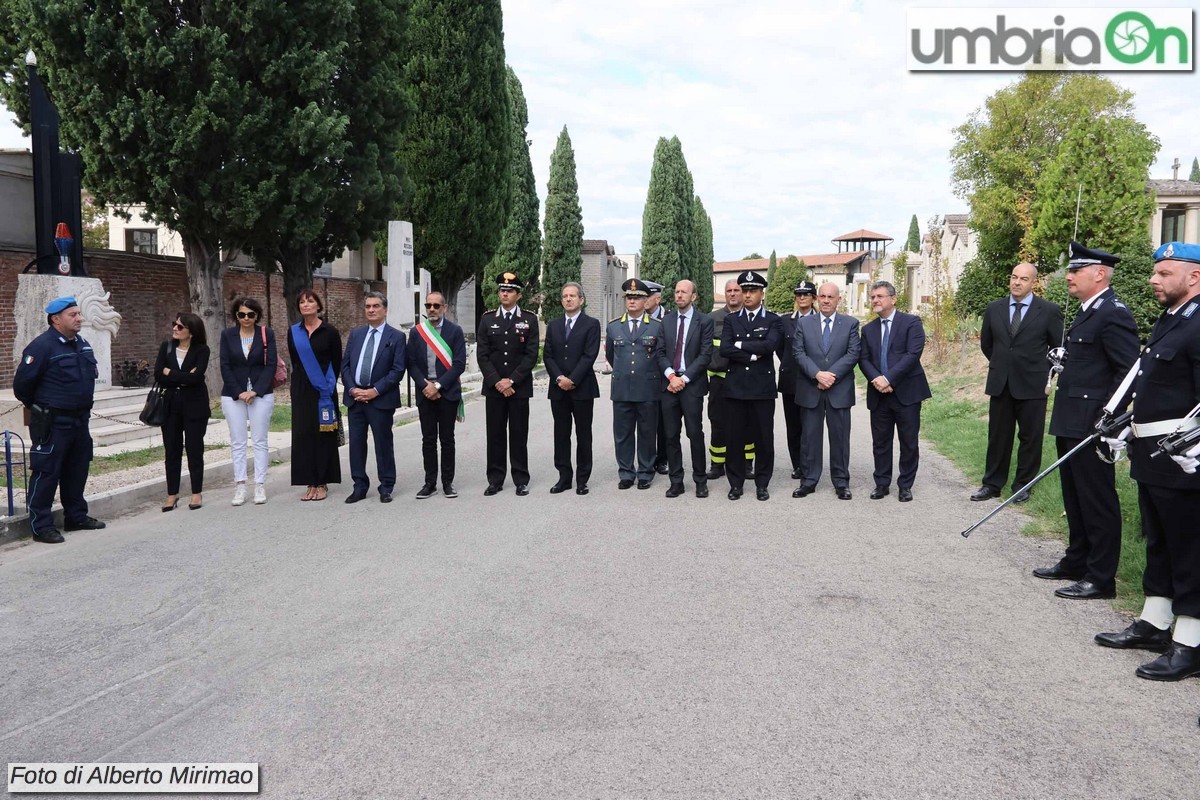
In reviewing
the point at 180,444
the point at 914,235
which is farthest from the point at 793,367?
the point at 914,235

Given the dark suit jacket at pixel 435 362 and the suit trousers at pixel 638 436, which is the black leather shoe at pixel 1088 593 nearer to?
the suit trousers at pixel 638 436

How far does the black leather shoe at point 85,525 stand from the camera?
281 inches

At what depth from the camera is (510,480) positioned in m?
9.32

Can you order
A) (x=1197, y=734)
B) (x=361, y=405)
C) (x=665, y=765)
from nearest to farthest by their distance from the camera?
(x=665, y=765) → (x=1197, y=734) → (x=361, y=405)

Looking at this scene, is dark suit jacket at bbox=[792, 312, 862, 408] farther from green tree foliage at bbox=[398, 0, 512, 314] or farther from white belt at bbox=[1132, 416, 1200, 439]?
green tree foliage at bbox=[398, 0, 512, 314]

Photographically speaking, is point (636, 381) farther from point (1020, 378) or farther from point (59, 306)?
point (59, 306)

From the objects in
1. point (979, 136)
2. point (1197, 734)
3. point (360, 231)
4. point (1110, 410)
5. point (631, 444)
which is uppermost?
point (979, 136)

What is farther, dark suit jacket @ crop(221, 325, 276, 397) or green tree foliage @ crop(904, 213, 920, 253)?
green tree foliage @ crop(904, 213, 920, 253)

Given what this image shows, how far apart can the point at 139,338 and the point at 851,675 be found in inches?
666

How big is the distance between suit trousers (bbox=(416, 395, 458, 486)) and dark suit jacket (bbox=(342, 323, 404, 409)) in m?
0.30

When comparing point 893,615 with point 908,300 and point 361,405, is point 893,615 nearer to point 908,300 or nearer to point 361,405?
point 361,405

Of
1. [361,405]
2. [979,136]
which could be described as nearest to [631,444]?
[361,405]

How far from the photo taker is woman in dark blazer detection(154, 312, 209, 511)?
7.80 metres

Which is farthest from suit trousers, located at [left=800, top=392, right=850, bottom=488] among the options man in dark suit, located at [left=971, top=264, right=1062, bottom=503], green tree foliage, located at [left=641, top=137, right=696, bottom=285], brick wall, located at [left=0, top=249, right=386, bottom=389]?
green tree foliage, located at [left=641, top=137, right=696, bottom=285]
